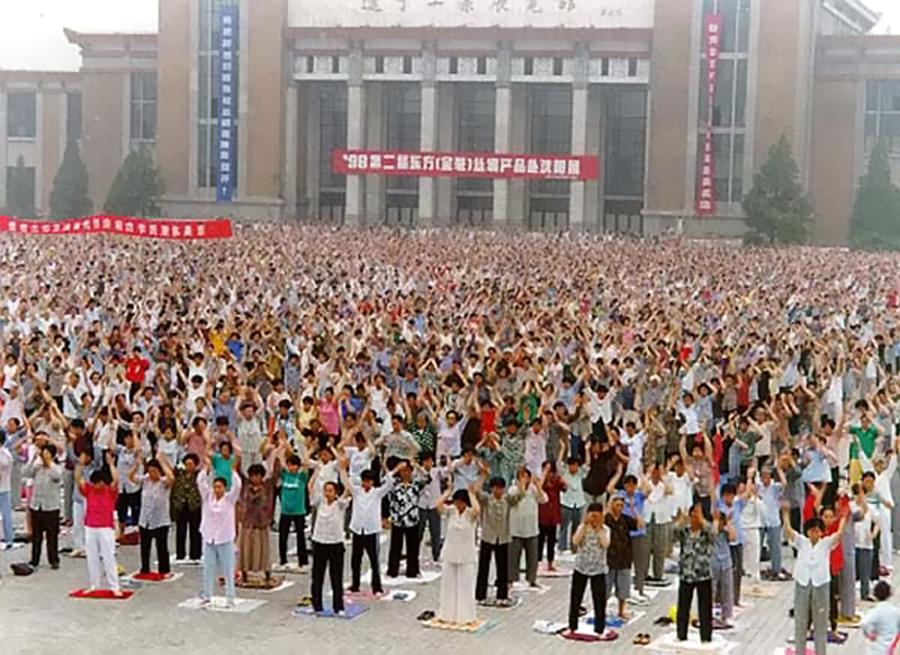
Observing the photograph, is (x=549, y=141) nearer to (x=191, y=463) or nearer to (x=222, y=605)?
(x=191, y=463)

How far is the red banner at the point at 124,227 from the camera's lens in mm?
43594

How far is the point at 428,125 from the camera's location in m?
82.6

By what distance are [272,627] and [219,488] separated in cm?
156

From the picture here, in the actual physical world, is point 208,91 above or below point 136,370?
above

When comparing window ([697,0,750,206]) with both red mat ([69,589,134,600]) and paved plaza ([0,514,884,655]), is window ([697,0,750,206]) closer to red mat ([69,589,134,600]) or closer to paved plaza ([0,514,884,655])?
paved plaza ([0,514,884,655])

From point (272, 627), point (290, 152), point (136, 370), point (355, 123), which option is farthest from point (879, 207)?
point (272, 627)

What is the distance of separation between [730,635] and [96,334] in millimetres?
13017

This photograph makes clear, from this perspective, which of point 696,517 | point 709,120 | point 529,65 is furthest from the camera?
point 529,65

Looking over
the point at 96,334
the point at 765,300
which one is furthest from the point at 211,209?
the point at 96,334

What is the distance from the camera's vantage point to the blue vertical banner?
3287 inches

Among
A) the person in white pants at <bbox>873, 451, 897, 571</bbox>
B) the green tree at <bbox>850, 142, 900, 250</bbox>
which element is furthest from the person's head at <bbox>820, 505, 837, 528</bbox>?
the green tree at <bbox>850, 142, 900, 250</bbox>

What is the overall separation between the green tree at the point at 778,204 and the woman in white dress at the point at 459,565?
5802 cm

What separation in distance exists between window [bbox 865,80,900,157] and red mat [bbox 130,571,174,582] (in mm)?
68262

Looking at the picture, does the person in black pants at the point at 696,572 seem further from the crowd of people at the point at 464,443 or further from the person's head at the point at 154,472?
the person's head at the point at 154,472
